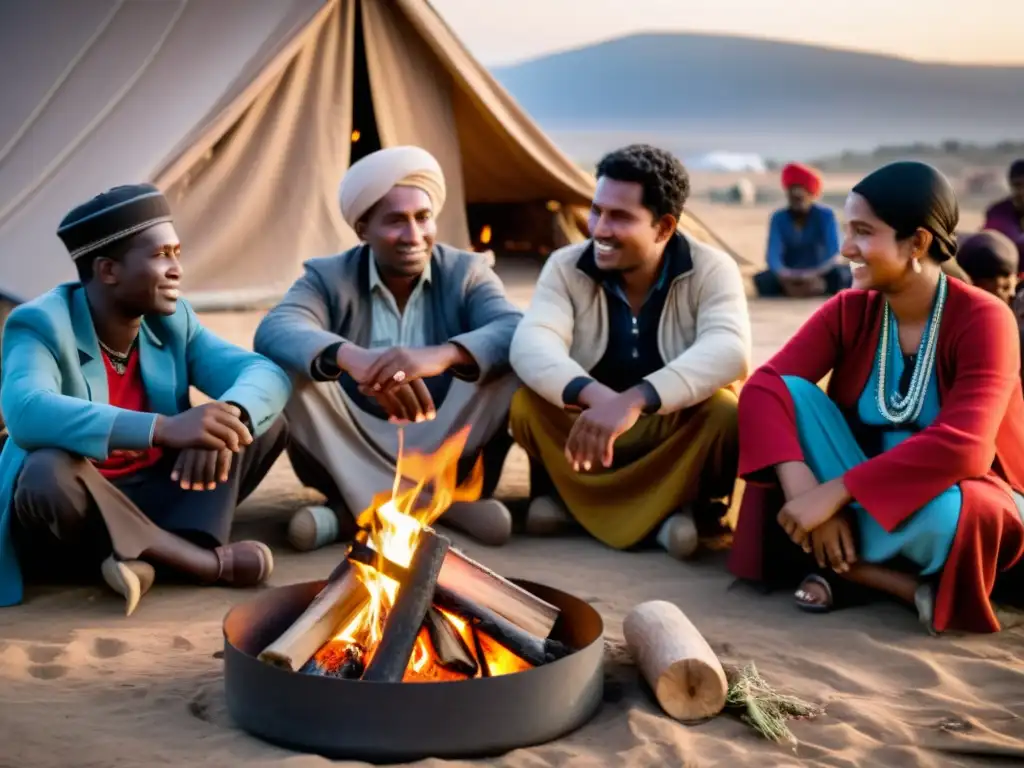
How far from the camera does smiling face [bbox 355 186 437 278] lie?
13.8 ft

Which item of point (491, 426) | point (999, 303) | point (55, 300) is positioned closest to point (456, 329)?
point (491, 426)

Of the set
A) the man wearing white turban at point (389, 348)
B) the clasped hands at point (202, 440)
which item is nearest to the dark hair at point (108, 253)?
the clasped hands at point (202, 440)

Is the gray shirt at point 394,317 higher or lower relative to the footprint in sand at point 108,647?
higher

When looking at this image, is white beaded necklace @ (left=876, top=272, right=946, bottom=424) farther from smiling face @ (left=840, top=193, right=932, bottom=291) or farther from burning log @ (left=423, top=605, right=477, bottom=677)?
burning log @ (left=423, top=605, right=477, bottom=677)

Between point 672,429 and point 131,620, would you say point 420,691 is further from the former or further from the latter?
point 672,429

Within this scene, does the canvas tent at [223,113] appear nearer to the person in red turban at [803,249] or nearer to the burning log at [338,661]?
the person in red turban at [803,249]

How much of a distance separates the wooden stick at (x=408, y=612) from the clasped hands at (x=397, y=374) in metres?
1.18

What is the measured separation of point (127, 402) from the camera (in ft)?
12.3

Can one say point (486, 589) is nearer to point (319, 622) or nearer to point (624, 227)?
point (319, 622)

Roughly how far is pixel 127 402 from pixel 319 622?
4.20 ft

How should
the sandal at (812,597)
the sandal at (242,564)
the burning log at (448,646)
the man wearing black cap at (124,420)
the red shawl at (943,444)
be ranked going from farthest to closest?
the sandal at (242,564) < the sandal at (812,597) < the man wearing black cap at (124,420) < the red shawl at (943,444) < the burning log at (448,646)

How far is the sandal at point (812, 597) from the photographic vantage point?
3.56 m

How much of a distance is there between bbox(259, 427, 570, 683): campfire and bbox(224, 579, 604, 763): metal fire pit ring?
99 millimetres

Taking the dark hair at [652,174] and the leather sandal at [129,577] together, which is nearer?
the leather sandal at [129,577]
